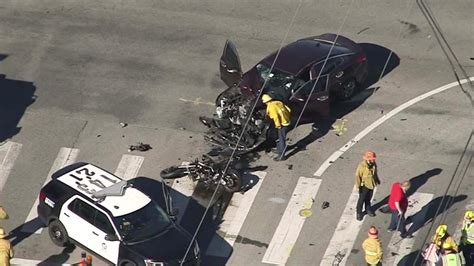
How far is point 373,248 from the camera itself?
2216cm

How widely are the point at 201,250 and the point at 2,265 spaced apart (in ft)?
13.6

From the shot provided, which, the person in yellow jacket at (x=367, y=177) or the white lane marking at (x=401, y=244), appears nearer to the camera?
the white lane marking at (x=401, y=244)

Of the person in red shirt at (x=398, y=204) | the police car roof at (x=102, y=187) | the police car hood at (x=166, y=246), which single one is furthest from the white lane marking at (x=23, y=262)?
the person in red shirt at (x=398, y=204)

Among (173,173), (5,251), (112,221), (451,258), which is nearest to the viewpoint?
(451,258)

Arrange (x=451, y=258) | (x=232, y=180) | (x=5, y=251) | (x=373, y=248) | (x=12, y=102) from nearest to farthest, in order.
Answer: (x=451, y=258) → (x=373, y=248) → (x=5, y=251) → (x=232, y=180) → (x=12, y=102)

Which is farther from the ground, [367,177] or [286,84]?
[286,84]

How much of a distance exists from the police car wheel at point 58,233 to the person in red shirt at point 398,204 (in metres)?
6.77

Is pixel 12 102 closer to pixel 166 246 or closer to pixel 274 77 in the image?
pixel 274 77

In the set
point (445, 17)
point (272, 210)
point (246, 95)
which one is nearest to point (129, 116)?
point (246, 95)

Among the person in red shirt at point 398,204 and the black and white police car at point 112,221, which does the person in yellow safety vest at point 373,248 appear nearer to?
the person in red shirt at point 398,204

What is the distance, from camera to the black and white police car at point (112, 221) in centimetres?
2270

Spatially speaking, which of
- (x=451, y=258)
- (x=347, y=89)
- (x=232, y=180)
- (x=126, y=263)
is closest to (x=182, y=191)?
(x=232, y=180)

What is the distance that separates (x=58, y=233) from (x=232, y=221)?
3.74 meters

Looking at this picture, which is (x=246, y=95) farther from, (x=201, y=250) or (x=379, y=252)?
(x=379, y=252)
